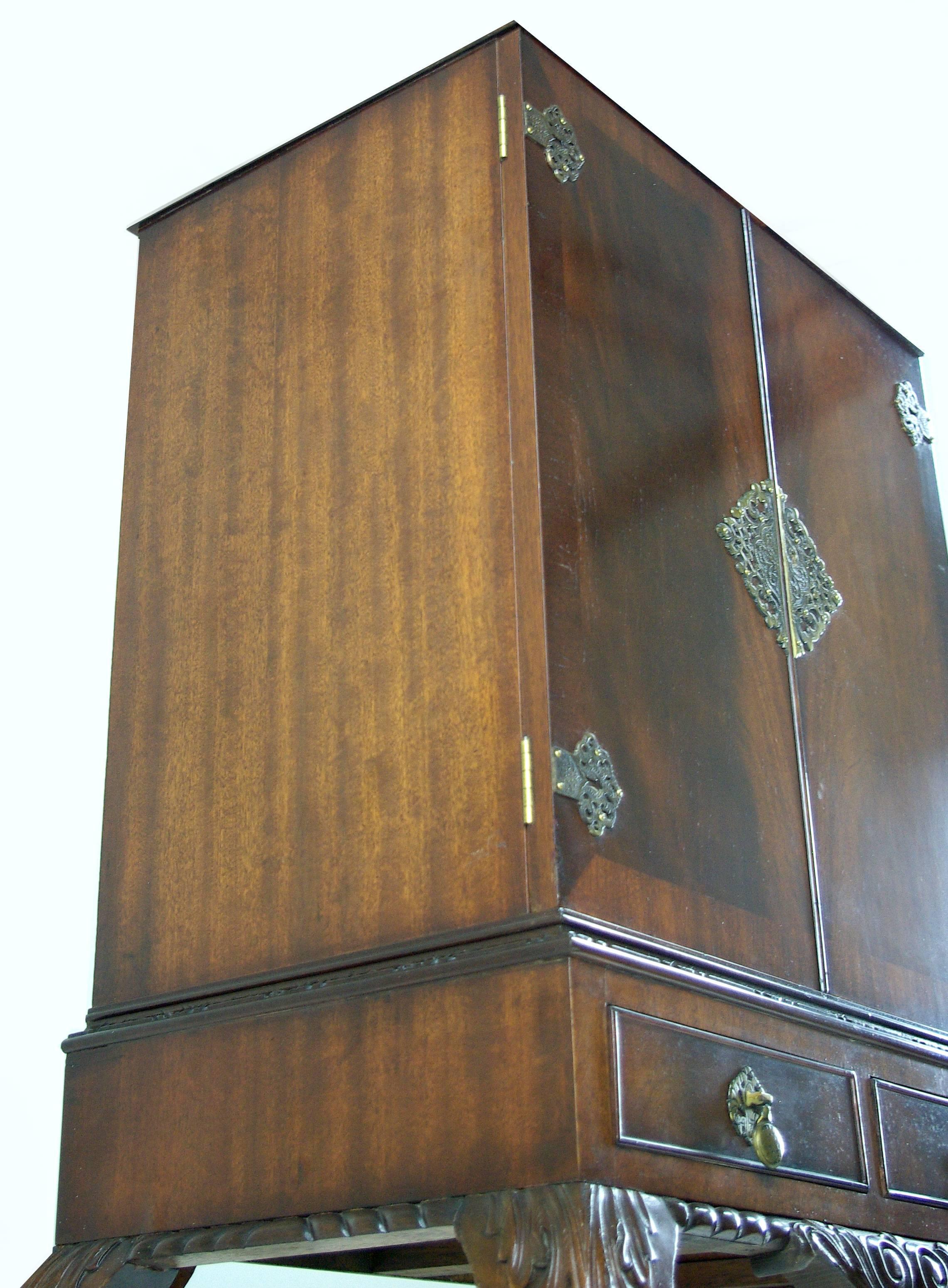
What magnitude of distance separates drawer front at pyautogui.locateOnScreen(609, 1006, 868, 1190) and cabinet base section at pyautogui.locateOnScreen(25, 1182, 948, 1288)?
5 centimetres

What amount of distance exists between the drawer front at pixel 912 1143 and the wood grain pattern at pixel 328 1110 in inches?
21.1

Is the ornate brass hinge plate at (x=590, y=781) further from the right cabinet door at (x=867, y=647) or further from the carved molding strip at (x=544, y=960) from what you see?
the right cabinet door at (x=867, y=647)

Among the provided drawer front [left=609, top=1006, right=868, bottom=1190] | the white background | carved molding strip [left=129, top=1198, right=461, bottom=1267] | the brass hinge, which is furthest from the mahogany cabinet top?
the white background

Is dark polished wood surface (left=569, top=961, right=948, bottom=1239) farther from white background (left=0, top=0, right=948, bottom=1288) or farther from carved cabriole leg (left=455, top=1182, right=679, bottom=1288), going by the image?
white background (left=0, top=0, right=948, bottom=1288)

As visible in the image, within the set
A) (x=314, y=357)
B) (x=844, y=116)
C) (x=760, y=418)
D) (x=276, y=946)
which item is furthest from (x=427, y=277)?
(x=844, y=116)

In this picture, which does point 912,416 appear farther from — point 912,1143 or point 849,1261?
point 849,1261

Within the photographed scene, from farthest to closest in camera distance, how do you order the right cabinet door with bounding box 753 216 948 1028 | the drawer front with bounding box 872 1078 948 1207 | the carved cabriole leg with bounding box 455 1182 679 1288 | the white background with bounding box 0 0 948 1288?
the white background with bounding box 0 0 948 1288 < the right cabinet door with bounding box 753 216 948 1028 < the drawer front with bounding box 872 1078 948 1207 < the carved cabriole leg with bounding box 455 1182 679 1288

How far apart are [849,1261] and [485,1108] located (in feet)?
1.49

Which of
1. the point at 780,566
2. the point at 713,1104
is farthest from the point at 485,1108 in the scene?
the point at 780,566

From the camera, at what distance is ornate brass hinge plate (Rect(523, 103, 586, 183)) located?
1.84 meters

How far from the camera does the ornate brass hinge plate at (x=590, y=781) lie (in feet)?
5.04

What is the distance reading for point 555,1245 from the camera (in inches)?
53.2

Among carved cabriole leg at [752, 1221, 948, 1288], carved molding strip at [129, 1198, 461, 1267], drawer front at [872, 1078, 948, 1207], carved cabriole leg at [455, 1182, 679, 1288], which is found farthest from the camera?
drawer front at [872, 1078, 948, 1207]

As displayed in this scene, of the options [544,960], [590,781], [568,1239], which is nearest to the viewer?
[568,1239]
